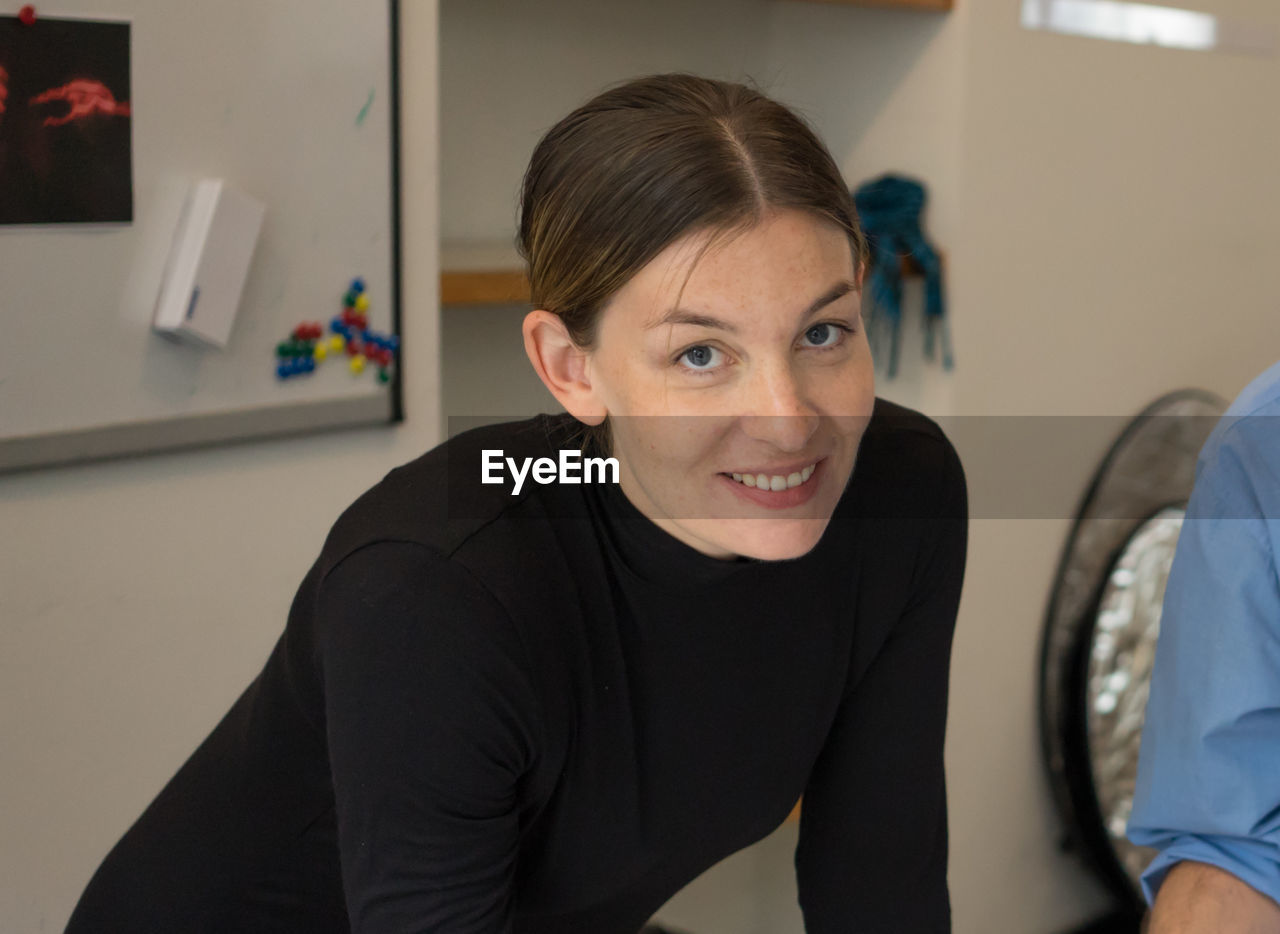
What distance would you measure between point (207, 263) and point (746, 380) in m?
0.66

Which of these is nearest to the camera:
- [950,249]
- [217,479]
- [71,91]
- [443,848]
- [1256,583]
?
[443,848]

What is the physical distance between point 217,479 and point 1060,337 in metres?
1.25

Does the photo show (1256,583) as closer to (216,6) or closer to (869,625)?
(869,625)

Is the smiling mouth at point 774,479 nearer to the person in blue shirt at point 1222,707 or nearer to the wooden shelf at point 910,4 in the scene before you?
the person in blue shirt at point 1222,707

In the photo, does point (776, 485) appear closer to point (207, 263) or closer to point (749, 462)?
point (749, 462)

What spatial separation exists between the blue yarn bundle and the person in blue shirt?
0.85m

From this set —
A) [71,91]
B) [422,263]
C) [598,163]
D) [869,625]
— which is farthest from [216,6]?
[869,625]

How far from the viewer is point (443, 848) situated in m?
0.82

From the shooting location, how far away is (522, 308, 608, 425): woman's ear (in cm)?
89

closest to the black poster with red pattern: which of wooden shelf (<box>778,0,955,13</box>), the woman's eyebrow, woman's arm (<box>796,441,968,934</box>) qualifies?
the woman's eyebrow

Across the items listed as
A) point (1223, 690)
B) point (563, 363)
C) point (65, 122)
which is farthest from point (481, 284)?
point (1223, 690)

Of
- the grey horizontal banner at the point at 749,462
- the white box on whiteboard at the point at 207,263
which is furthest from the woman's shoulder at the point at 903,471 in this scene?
the white box on whiteboard at the point at 207,263

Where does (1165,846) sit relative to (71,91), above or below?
below

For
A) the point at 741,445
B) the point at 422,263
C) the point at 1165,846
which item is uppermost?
the point at 422,263
